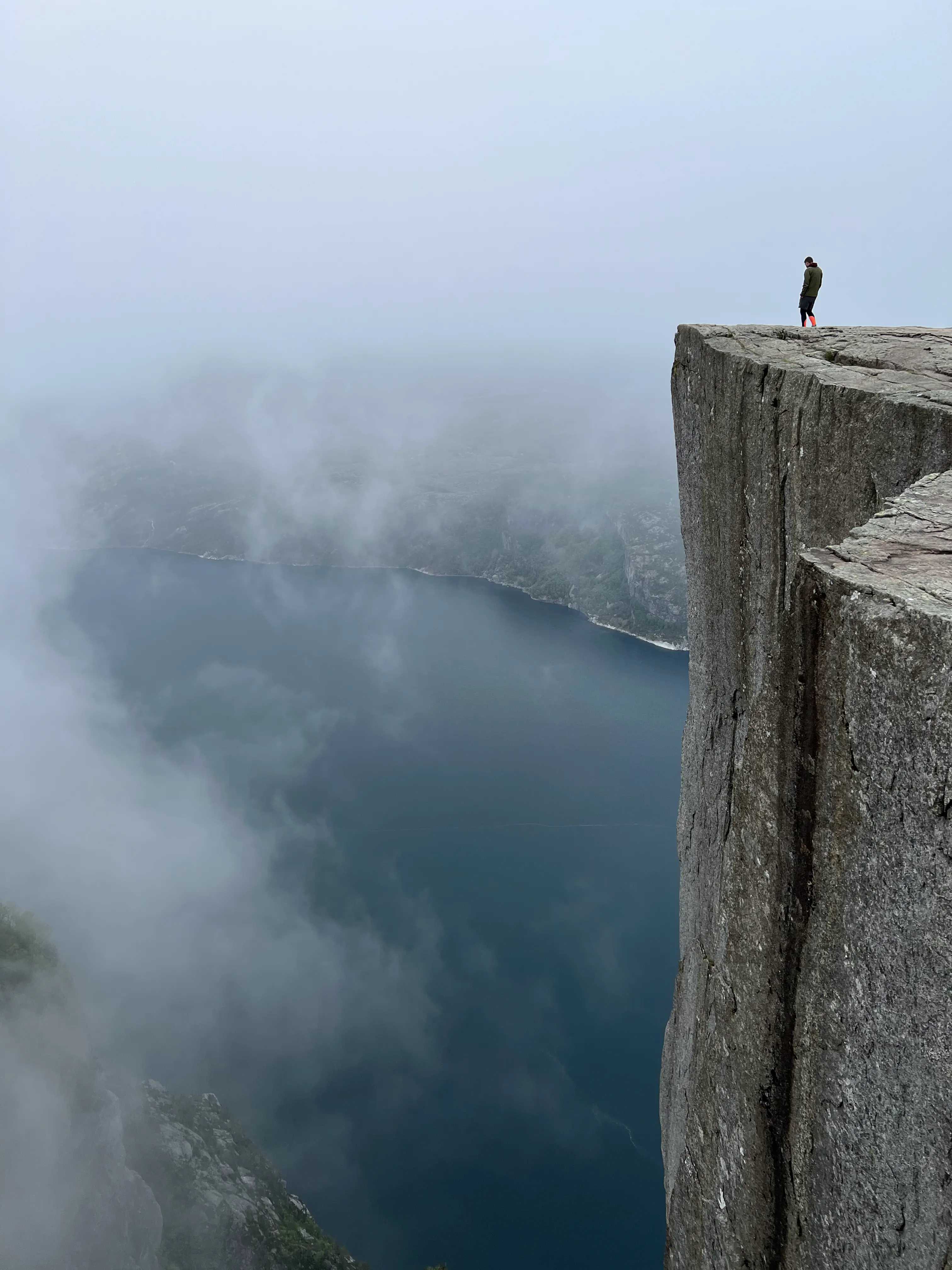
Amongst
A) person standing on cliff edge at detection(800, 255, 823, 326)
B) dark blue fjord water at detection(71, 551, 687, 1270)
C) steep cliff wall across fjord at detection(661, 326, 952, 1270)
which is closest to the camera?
steep cliff wall across fjord at detection(661, 326, 952, 1270)

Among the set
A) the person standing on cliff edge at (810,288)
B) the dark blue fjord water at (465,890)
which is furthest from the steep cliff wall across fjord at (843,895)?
the dark blue fjord water at (465,890)

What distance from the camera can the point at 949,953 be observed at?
4.33 metres

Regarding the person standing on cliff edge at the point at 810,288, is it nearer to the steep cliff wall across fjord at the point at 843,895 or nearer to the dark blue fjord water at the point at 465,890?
the steep cliff wall across fjord at the point at 843,895

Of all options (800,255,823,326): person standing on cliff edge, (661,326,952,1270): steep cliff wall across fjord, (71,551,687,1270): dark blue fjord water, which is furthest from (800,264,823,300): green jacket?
(71,551,687,1270): dark blue fjord water

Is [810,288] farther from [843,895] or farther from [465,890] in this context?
[465,890]

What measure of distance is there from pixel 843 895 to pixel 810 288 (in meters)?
16.2

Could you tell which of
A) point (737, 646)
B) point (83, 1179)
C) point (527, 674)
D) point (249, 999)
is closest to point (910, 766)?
point (737, 646)

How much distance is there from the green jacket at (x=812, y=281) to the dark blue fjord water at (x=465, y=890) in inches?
2642

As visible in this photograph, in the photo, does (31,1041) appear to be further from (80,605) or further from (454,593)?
(80,605)

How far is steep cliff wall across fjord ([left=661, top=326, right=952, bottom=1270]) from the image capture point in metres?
4.48

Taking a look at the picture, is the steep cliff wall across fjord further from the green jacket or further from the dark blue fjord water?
the dark blue fjord water

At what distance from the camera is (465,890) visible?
3408 inches

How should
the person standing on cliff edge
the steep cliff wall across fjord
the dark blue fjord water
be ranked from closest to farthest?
the steep cliff wall across fjord
the person standing on cliff edge
the dark blue fjord water

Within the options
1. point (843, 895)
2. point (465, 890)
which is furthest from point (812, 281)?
point (465, 890)
